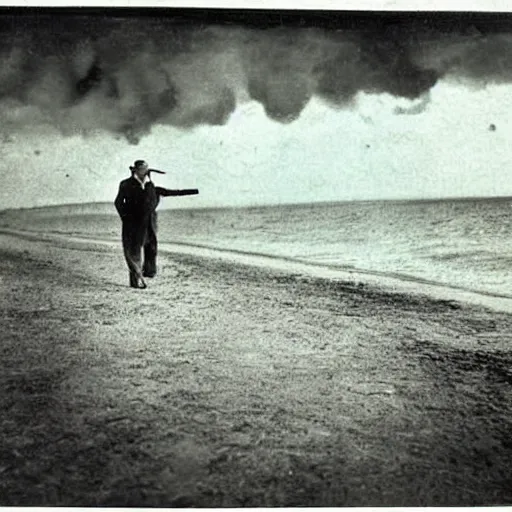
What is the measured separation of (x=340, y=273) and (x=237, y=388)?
66cm

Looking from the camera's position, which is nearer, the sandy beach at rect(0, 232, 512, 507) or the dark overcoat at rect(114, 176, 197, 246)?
the sandy beach at rect(0, 232, 512, 507)

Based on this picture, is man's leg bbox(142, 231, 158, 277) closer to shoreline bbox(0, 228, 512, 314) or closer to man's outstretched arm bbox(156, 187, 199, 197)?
shoreline bbox(0, 228, 512, 314)

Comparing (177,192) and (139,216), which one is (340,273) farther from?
(139,216)

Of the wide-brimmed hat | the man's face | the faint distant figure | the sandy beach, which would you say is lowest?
the sandy beach

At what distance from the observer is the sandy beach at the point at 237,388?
1.71 m

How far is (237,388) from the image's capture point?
6.19 ft

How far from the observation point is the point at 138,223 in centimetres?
212

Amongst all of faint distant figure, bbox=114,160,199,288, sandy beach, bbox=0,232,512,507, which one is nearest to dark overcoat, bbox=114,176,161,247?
faint distant figure, bbox=114,160,199,288

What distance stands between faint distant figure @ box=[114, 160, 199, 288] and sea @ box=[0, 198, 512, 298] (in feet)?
0.15

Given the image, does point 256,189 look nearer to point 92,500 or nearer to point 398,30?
point 398,30

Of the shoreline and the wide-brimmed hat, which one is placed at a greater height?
the wide-brimmed hat

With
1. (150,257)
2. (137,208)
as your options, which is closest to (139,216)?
(137,208)

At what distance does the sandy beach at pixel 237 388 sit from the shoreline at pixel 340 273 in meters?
0.02

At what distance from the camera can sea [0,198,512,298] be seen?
210 centimetres
